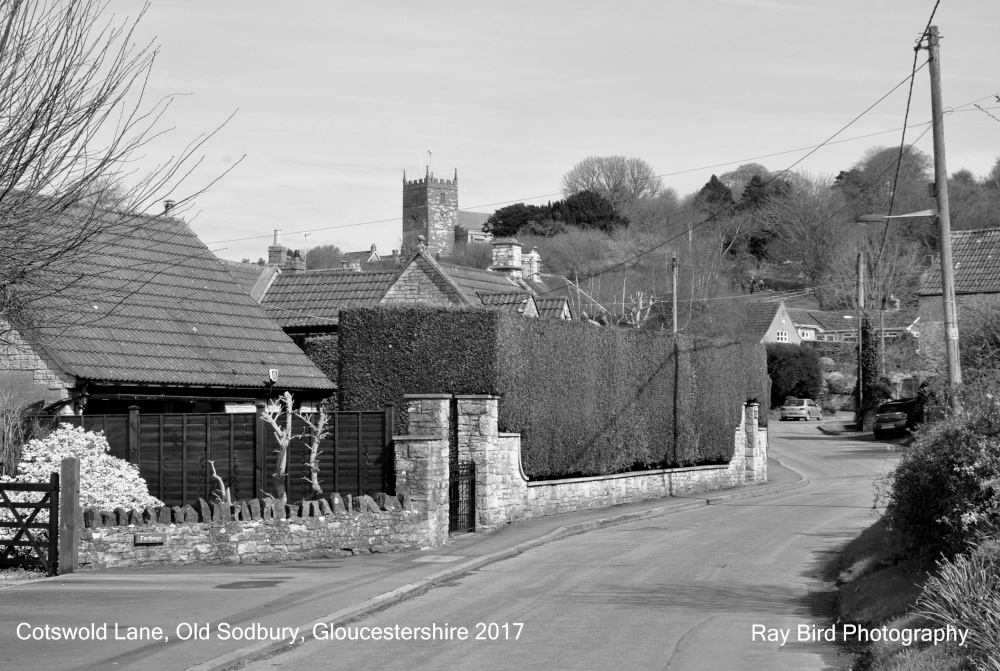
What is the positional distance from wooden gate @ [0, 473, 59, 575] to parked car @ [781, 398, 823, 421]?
53549mm

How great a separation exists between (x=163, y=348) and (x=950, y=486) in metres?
15.5

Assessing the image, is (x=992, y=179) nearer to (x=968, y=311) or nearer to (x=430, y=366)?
(x=968, y=311)

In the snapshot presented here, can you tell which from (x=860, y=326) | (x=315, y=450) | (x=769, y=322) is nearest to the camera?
(x=315, y=450)

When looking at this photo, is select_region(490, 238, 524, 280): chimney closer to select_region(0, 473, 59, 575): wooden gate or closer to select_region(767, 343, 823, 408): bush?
select_region(767, 343, 823, 408): bush

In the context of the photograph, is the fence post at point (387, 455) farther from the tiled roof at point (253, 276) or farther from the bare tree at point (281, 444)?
the tiled roof at point (253, 276)

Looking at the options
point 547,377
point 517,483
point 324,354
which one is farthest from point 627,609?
point 324,354

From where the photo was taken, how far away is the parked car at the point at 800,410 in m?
62.9

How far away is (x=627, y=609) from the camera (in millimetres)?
12406

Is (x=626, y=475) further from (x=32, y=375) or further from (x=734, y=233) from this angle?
(x=734, y=233)

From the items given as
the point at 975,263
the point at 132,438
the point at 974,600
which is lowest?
the point at 974,600

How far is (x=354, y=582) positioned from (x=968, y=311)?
98.7 ft

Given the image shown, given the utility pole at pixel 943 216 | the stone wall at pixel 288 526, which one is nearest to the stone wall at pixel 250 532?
the stone wall at pixel 288 526

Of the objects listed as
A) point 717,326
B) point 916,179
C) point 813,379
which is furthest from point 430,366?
point 916,179

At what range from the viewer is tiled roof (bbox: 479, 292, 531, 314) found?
31891 millimetres
